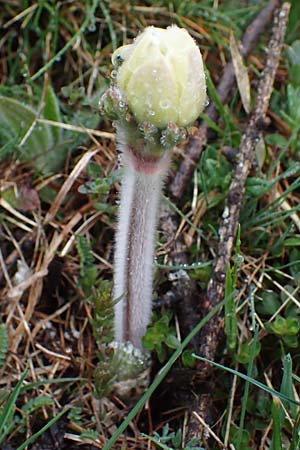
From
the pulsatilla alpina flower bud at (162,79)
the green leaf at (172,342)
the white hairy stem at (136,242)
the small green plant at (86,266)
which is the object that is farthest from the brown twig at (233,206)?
the pulsatilla alpina flower bud at (162,79)

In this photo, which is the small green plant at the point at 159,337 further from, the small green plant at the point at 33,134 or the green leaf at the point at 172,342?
the small green plant at the point at 33,134

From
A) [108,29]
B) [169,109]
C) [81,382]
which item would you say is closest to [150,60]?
[169,109]

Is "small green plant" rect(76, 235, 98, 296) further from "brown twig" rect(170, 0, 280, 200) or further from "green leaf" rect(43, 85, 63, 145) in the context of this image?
"green leaf" rect(43, 85, 63, 145)

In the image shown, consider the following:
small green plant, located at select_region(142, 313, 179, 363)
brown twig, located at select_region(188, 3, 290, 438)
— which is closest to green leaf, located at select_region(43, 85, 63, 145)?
brown twig, located at select_region(188, 3, 290, 438)

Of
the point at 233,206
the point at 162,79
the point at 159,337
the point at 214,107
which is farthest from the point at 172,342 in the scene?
the point at 214,107

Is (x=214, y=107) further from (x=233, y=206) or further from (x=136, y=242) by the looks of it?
(x=136, y=242)
